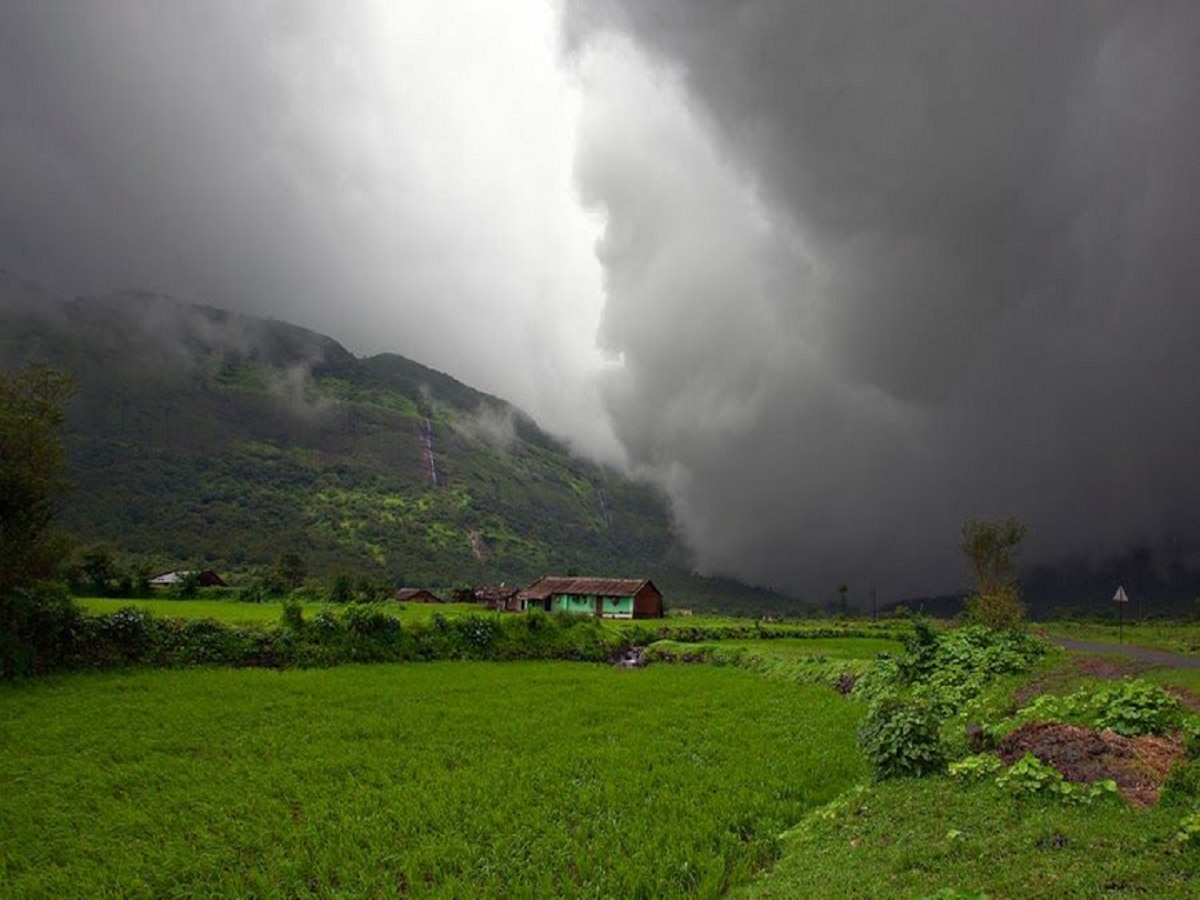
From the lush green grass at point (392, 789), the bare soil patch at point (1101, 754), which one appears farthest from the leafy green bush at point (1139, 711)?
the lush green grass at point (392, 789)

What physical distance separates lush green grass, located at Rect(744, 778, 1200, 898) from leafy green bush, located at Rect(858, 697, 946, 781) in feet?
3.48

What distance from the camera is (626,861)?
9555mm

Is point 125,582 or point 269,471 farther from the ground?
point 269,471

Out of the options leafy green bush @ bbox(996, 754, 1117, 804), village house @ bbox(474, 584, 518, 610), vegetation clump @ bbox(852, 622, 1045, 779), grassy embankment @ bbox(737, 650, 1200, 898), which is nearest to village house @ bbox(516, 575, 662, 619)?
village house @ bbox(474, 584, 518, 610)

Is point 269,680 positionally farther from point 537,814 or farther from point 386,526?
point 386,526

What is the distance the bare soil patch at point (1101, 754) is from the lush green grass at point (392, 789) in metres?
3.95

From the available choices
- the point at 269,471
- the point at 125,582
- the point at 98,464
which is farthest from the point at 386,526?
the point at 125,582

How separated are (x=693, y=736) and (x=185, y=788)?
12431 mm

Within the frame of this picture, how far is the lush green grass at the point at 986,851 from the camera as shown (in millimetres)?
6453

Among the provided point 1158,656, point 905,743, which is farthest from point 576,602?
point 905,743

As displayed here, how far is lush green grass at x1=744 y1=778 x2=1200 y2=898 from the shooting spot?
6.45m

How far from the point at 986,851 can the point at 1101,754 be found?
14.2 ft

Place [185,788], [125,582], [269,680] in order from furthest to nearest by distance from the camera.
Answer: [125,582]
[269,680]
[185,788]

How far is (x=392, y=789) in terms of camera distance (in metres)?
12.8
